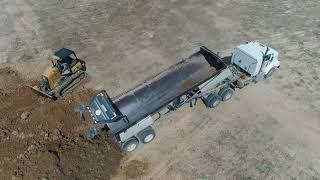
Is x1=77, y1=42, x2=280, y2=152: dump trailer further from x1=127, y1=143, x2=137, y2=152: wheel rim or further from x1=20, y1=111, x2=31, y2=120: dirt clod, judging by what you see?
x1=20, y1=111, x2=31, y2=120: dirt clod

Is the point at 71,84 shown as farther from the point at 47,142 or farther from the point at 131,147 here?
the point at 131,147

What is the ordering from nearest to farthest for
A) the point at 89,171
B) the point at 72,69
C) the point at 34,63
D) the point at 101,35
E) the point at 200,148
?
the point at 89,171
the point at 200,148
the point at 72,69
the point at 34,63
the point at 101,35

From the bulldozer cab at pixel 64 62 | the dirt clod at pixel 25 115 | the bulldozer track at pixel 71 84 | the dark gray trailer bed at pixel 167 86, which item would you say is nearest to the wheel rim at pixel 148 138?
the dark gray trailer bed at pixel 167 86

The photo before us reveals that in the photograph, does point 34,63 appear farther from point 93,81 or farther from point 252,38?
point 252,38

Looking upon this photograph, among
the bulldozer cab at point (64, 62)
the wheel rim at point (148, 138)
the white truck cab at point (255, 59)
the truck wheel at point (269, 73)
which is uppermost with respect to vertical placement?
the white truck cab at point (255, 59)

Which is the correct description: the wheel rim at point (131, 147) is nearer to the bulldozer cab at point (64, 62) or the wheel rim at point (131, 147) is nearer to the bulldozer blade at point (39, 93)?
the bulldozer blade at point (39, 93)

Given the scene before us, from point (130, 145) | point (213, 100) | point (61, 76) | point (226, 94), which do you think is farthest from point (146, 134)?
point (61, 76)

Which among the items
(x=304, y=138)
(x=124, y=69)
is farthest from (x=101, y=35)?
(x=304, y=138)
